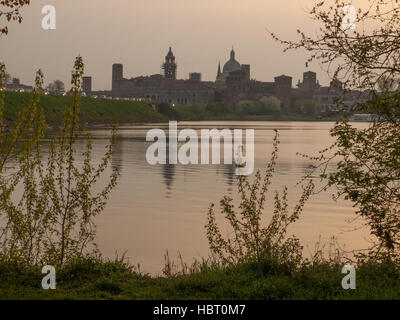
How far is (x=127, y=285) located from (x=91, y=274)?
879 millimetres

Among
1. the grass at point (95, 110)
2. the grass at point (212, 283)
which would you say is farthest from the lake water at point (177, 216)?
the grass at point (95, 110)

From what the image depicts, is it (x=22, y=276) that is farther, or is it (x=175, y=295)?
(x=22, y=276)

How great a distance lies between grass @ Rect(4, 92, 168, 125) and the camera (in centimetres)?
12356

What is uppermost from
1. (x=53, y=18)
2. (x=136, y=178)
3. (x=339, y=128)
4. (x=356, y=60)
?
(x=53, y=18)

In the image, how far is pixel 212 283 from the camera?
1015 cm

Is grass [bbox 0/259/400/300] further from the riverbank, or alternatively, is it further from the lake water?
the riverbank

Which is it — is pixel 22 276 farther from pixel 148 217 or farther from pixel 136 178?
pixel 136 178

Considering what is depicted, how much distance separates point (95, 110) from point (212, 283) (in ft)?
522

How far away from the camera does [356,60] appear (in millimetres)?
11742

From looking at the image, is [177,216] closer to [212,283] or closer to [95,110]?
[212,283]

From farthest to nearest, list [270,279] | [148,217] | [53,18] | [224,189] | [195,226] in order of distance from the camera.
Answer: [224,189]
[148,217]
[195,226]
[53,18]
[270,279]

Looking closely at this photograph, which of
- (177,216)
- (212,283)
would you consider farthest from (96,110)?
(212,283)
